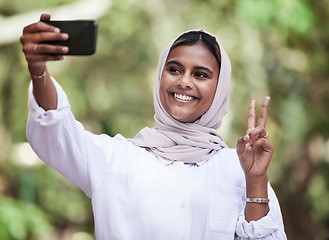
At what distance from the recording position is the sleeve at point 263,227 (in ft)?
6.73

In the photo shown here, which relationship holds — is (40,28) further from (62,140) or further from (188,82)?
(188,82)

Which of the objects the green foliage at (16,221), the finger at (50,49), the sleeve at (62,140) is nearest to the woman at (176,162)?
the sleeve at (62,140)

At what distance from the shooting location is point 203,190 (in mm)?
2094

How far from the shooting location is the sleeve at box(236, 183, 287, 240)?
6.73 ft

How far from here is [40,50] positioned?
173 centimetres

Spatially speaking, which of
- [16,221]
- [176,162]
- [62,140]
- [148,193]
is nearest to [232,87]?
[16,221]

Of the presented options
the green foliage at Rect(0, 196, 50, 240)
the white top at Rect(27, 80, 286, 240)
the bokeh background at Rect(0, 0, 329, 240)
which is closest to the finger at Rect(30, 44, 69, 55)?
the white top at Rect(27, 80, 286, 240)

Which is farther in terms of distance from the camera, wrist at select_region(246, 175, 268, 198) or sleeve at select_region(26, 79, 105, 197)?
wrist at select_region(246, 175, 268, 198)

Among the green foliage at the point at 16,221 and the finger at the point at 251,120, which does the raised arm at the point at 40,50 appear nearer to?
the finger at the point at 251,120

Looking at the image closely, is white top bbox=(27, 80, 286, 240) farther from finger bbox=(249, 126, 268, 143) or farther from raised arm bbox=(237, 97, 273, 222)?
finger bbox=(249, 126, 268, 143)

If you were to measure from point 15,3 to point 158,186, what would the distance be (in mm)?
5767

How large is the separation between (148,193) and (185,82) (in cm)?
42

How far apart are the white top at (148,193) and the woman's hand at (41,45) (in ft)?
0.89

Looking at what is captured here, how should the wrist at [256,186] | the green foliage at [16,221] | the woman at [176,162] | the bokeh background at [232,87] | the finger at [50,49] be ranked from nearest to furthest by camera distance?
the finger at [50,49], the woman at [176,162], the wrist at [256,186], the green foliage at [16,221], the bokeh background at [232,87]
